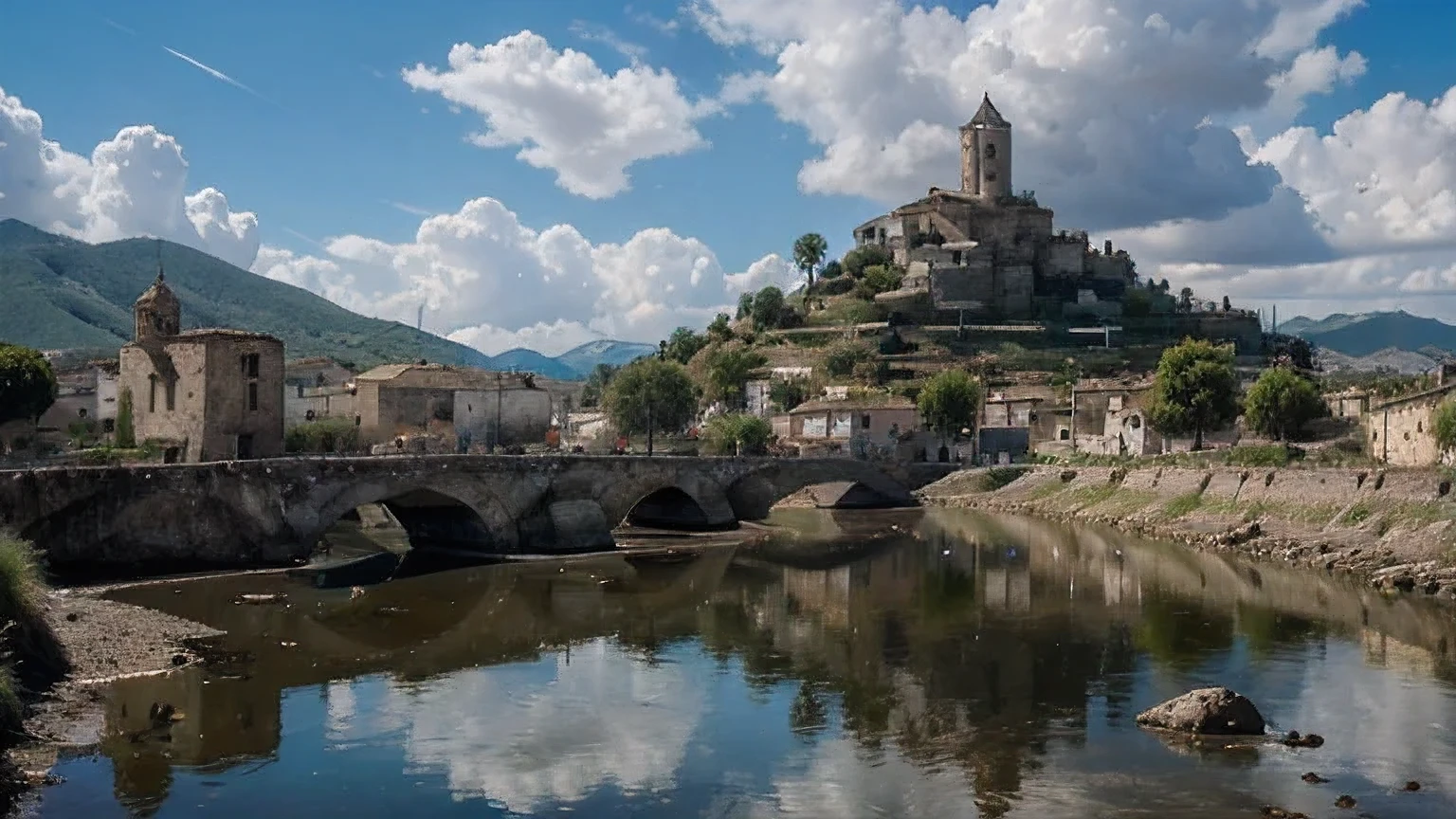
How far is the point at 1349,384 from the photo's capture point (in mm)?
68375

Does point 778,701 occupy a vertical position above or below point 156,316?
below

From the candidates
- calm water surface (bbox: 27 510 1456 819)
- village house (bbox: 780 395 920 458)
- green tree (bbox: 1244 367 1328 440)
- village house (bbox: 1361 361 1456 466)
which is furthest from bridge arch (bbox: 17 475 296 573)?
green tree (bbox: 1244 367 1328 440)

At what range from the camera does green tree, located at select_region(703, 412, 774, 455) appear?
232 feet

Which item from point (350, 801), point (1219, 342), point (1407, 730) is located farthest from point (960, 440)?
point (350, 801)

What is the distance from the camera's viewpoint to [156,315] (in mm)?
44344

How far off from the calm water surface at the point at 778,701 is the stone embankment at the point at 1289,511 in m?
2.39

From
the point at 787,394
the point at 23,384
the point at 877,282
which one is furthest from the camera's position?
the point at 877,282

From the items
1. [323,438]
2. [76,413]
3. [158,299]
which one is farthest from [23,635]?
[76,413]

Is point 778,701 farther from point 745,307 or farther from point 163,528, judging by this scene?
point 745,307

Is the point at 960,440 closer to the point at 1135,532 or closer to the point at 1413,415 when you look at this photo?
the point at 1135,532

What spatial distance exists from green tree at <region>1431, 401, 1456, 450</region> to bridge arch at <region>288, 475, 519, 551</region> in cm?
3420

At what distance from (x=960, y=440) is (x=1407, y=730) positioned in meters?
56.1

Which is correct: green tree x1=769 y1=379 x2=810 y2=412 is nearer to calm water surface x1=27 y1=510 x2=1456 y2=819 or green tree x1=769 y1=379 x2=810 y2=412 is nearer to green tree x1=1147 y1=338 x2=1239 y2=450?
green tree x1=1147 y1=338 x2=1239 y2=450

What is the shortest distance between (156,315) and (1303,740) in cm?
4091
